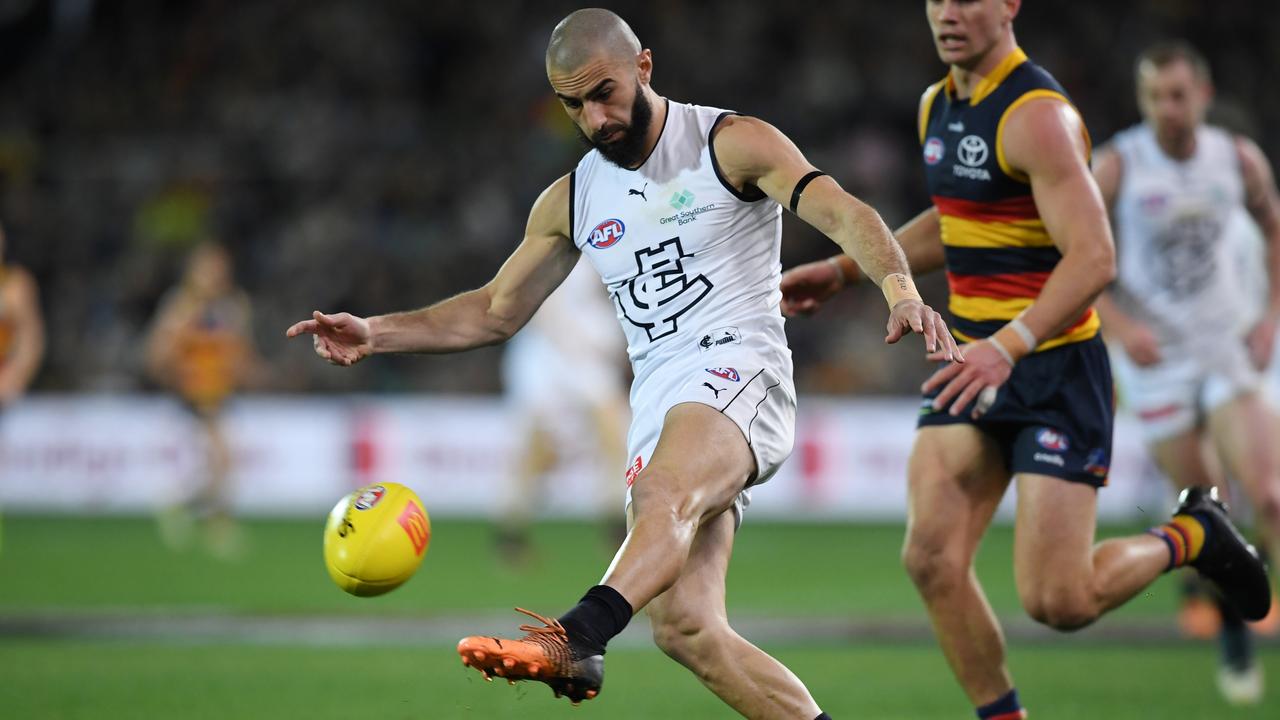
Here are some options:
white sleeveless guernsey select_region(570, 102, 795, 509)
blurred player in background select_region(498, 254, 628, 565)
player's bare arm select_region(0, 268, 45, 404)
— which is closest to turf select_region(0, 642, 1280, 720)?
white sleeveless guernsey select_region(570, 102, 795, 509)

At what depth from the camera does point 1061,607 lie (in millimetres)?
5773

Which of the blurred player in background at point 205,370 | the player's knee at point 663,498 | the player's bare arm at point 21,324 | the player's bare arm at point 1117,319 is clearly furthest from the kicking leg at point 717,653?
the blurred player in background at point 205,370

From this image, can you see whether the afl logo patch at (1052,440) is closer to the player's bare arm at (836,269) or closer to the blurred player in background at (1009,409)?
the blurred player in background at (1009,409)

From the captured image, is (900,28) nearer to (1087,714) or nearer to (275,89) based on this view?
(275,89)

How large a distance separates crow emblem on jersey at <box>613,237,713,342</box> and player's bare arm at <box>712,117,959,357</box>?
1.16 ft

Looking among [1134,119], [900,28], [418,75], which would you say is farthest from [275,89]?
[1134,119]

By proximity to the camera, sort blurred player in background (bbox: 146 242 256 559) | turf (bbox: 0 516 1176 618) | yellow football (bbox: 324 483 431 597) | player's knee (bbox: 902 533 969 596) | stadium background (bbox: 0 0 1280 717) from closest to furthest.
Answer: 1. yellow football (bbox: 324 483 431 597)
2. player's knee (bbox: 902 533 969 596)
3. turf (bbox: 0 516 1176 618)
4. stadium background (bbox: 0 0 1280 717)
5. blurred player in background (bbox: 146 242 256 559)

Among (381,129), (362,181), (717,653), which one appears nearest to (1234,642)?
(717,653)

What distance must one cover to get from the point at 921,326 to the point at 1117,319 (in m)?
3.31

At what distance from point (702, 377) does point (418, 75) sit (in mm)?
19900

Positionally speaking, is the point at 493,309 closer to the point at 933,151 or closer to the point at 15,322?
the point at 933,151

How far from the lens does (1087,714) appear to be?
7238mm

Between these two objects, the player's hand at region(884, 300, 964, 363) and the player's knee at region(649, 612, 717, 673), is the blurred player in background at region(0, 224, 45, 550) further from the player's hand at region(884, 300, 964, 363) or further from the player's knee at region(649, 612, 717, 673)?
the player's hand at region(884, 300, 964, 363)

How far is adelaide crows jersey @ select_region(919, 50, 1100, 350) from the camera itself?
18.9 feet
